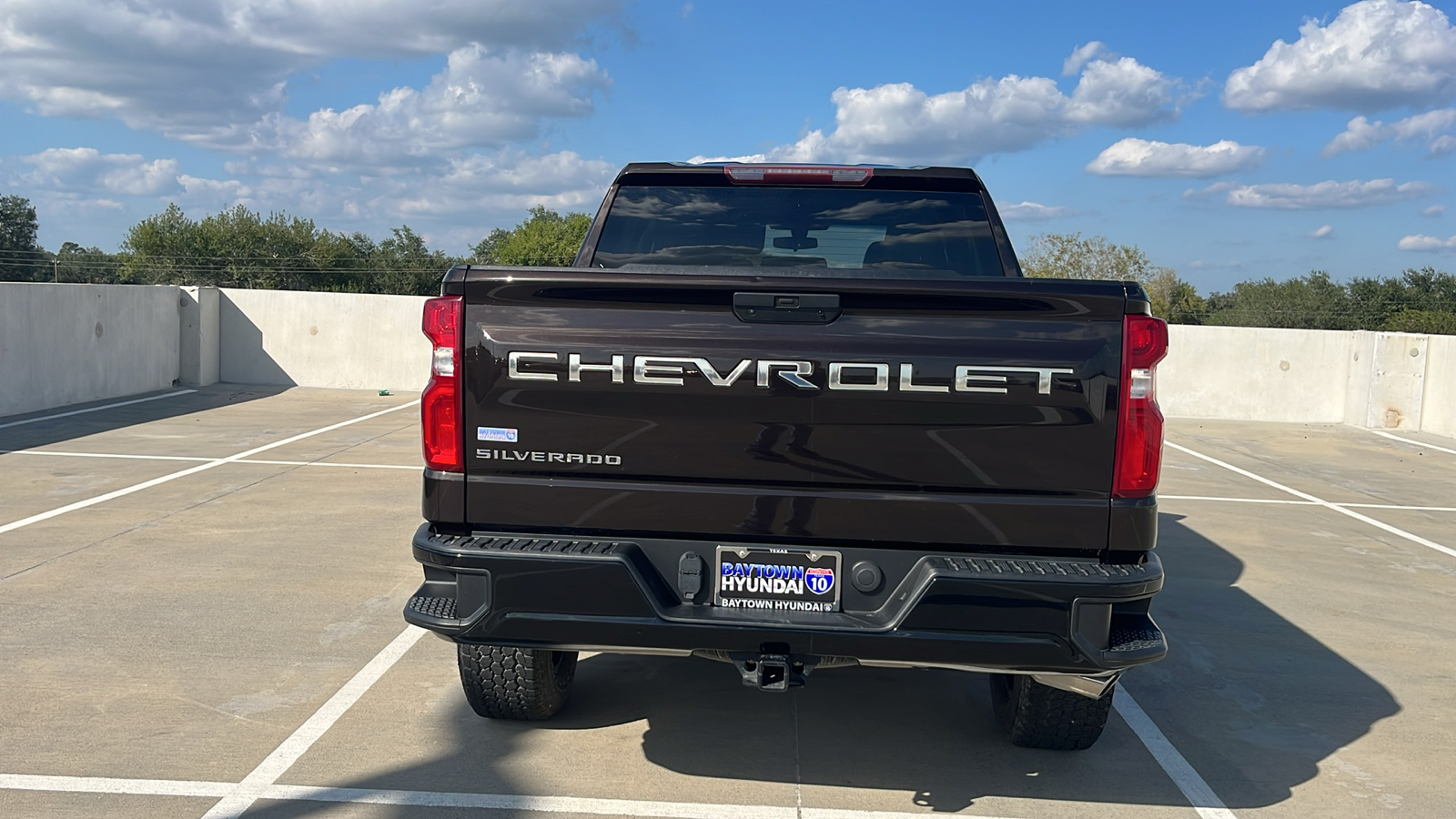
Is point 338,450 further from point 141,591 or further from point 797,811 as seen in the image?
point 797,811

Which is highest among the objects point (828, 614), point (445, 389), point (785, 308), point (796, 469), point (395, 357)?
point (785, 308)

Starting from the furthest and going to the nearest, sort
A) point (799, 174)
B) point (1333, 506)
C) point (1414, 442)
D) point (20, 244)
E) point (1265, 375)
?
point (20, 244)
point (1265, 375)
point (1414, 442)
point (1333, 506)
point (799, 174)

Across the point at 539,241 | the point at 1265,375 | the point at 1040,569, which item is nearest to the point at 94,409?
the point at 1040,569

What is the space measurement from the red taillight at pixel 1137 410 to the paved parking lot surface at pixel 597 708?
4.33ft

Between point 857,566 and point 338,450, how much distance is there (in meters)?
10.2

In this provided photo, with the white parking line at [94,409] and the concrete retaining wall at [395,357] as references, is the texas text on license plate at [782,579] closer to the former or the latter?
the white parking line at [94,409]

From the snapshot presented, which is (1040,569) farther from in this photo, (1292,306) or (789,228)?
(1292,306)

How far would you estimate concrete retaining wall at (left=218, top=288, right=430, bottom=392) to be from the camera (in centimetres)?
2033

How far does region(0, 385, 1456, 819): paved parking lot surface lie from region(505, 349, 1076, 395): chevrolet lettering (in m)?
1.49

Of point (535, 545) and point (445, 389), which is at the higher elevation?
point (445, 389)

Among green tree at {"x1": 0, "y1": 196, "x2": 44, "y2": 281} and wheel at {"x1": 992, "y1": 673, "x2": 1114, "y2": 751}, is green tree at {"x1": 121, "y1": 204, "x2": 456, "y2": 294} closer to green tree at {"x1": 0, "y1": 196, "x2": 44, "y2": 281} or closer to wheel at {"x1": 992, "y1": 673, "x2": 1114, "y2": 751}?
green tree at {"x1": 0, "y1": 196, "x2": 44, "y2": 281}

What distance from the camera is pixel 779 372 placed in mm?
3322

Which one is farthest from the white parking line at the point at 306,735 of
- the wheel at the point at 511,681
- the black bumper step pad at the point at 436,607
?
the black bumper step pad at the point at 436,607

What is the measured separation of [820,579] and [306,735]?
2247 millimetres
